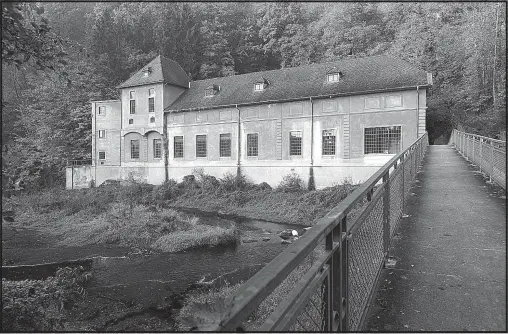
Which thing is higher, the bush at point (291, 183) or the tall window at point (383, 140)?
the tall window at point (383, 140)

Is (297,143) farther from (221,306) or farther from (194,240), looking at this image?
(221,306)

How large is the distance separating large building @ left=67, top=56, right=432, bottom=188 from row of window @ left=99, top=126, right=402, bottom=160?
0.21ft

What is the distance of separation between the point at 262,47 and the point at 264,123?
2308 centimetres

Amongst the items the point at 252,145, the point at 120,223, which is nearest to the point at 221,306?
the point at 120,223

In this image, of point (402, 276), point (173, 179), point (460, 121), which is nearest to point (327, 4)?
point (460, 121)

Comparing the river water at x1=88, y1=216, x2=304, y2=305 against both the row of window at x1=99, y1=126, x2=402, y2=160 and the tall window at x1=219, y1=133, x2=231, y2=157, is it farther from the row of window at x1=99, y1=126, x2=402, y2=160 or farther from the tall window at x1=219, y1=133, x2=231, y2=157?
the tall window at x1=219, y1=133, x2=231, y2=157

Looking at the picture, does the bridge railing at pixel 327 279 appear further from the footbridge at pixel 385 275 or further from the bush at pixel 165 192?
the bush at pixel 165 192

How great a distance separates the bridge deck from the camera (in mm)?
2967

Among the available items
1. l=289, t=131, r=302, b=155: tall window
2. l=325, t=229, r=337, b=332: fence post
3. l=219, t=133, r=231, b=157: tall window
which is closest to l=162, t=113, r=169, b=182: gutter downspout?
l=219, t=133, r=231, b=157: tall window

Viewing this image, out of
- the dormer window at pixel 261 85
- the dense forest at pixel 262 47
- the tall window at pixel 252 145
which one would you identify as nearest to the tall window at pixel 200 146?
the tall window at pixel 252 145

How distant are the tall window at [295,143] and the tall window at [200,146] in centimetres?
757

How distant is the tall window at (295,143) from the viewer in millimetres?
26375

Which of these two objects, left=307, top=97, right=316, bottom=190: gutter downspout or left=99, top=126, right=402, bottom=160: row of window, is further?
left=307, top=97, right=316, bottom=190: gutter downspout

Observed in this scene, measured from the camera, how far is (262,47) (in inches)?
1858
